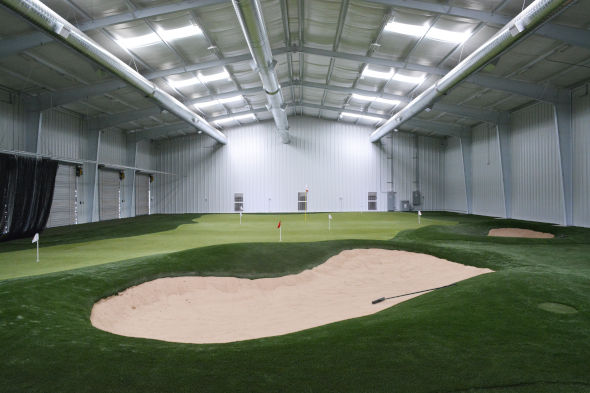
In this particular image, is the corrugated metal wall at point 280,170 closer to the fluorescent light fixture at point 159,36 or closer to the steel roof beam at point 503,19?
the fluorescent light fixture at point 159,36

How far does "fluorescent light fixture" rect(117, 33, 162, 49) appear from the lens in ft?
50.6

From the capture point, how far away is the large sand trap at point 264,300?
6812 millimetres

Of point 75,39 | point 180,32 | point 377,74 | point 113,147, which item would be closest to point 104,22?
point 75,39

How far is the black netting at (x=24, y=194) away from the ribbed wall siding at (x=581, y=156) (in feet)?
95.8

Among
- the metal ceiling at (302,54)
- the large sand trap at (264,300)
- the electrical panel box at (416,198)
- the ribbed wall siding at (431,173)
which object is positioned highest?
the metal ceiling at (302,54)

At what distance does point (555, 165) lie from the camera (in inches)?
820

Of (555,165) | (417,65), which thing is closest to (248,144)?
(417,65)

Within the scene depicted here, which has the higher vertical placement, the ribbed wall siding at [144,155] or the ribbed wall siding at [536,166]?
the ribbed wall siding at [144,155]

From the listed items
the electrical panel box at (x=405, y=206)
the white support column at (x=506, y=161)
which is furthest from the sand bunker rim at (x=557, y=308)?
the electrical panel box at (x=405, y=206)

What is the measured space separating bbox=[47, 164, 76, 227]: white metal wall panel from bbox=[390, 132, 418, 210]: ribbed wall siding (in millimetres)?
29247

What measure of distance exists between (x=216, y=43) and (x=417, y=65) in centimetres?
1130

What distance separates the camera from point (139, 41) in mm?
15766

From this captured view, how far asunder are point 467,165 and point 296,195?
16.8m

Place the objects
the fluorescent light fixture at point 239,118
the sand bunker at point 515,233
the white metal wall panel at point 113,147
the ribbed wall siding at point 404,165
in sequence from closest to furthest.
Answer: the sand bunker at point 515,233, the white metal wall panel at point 113,147, the fluorescent light fixture at point 239,118, the ribbed wall siding at point 404,165
